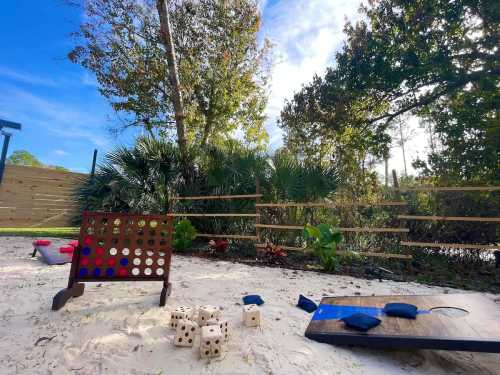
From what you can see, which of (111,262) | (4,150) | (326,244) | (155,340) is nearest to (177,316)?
(155,340)

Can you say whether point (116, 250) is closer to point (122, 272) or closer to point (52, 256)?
point (122, 272)

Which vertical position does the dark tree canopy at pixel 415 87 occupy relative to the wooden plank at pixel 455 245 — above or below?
above

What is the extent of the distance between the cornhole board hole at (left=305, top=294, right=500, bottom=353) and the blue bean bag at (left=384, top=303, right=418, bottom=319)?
4 cm

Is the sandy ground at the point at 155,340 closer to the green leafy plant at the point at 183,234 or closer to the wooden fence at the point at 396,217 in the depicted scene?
the wooden fence at the point at 396,217

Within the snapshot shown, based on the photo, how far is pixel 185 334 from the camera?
1.75 m

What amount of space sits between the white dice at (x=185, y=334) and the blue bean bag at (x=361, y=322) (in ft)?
3.45

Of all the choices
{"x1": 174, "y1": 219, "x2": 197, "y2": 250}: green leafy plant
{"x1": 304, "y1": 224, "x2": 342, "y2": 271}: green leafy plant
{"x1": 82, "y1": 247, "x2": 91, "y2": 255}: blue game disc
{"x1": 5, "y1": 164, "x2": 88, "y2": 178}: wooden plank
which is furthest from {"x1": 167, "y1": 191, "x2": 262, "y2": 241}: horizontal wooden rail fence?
{"x1": 5, "y1": 164, "x2": 88, "y2": 178}: wooden plank

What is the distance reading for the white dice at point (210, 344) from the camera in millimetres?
1614

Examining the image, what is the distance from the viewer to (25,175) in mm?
8594

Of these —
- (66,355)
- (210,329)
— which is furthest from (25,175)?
(210,329)

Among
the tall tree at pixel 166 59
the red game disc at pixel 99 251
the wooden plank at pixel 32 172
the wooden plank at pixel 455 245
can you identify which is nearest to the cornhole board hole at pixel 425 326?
the wooden plank at pixel 455 245

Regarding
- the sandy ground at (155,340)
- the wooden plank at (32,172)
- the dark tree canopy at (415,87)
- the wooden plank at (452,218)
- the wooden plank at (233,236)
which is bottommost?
the sandy ground at (155,340)

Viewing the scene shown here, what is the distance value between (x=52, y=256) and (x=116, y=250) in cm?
216

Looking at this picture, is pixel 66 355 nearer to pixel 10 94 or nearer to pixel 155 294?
pixel 155 294
